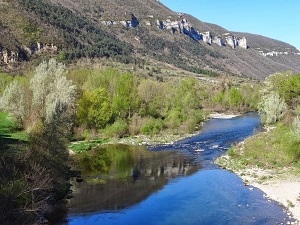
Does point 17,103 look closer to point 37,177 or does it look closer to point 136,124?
point 136,124

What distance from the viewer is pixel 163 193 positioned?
33.7 metres

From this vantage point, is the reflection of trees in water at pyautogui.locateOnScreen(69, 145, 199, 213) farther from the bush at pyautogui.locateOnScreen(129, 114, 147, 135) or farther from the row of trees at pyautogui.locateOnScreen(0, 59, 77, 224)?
the bush at pyautogui.locateOnScreen(129, 114, 147, 135)

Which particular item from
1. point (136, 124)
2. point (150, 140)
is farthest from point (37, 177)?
point (136, 124)

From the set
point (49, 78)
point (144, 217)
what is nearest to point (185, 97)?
point (49, 78)

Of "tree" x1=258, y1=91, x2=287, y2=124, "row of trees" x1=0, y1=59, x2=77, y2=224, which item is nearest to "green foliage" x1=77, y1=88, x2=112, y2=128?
"row of trees" x1=0, y1=59, x2=77, y2=224

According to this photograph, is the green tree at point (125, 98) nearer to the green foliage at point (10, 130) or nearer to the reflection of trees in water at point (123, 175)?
the reflection of trees in water at point (123, 175)

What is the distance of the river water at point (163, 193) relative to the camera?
2781 centimetres

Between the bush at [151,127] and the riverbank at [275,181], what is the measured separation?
2129cm

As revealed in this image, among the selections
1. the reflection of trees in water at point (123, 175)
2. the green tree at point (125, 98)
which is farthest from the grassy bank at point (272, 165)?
the green tree at point (125, 98)

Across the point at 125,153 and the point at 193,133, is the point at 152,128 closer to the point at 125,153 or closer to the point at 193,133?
the point at 193,133

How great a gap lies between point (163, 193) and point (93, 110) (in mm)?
34388

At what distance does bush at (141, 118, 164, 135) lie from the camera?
65812 millimetres

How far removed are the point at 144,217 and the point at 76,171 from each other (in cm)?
1409

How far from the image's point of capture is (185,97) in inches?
3620
